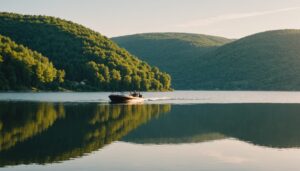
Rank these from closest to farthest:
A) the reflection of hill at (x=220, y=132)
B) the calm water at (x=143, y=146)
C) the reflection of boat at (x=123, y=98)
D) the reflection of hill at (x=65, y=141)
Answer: the calm water at (x=143, y=146) → the reflection of hill at (x=65, y=141) → the reflection of hill at (x=220, y=132) → the reflection of boat at (x=123, y=98)

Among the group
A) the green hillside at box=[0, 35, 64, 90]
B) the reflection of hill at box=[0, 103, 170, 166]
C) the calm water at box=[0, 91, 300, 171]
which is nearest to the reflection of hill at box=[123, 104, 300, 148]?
the calm water at box=[0, 91, 300, 171]

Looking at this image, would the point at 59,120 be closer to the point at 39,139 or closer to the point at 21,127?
the point at 21,127

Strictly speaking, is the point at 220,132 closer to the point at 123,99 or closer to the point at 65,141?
the point at 65,141

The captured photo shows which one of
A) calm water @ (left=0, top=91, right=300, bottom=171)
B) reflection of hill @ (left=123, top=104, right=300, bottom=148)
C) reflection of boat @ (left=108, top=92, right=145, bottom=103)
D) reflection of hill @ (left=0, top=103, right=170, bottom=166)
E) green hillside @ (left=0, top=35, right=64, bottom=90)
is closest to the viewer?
calm water @ (left=0, top=91, right=300, bottom=171)

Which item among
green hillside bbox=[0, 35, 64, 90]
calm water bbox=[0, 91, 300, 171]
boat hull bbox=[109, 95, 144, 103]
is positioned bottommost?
calm water bbox=[0, 91, 300, 171]

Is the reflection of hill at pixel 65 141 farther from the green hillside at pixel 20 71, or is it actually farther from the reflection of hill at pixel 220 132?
the green hillside at pixel 20 71

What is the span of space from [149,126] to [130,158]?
77.0 ft

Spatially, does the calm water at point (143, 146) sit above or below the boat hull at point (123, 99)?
below

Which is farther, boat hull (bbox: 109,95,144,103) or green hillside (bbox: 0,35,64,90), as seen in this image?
green hillside (bbox: 0,35,64,90)

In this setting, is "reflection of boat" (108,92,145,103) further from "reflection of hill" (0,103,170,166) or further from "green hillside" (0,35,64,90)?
"green hillside" (0,35,64,90)

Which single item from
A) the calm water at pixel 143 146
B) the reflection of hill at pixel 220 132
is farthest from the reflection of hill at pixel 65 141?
the reflection of hill at pixel 220 132

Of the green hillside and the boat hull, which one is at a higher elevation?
the green hillside

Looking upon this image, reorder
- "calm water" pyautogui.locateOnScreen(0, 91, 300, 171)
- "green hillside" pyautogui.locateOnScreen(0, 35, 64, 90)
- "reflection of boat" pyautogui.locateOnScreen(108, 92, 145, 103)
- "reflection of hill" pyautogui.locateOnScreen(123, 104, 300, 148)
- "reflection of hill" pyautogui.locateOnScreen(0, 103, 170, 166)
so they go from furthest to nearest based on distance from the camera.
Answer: "green hillside" pyautogui.locateOnScreen(0, 35, 64, 90) < "reflection of boat" pyautogui.locateOnScreen(108, 92, 145, 103) < "reflection of hill" pyautogui.locateOnScreen(123, 104, 300, 148) < "reflection of hill" pyautogui.locateOnScreen(0, 103, 170, 166) < "calm water" pyautogui.locateOnScreen(0, 91, 300, 171)

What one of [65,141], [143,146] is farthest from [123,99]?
[143,146]
